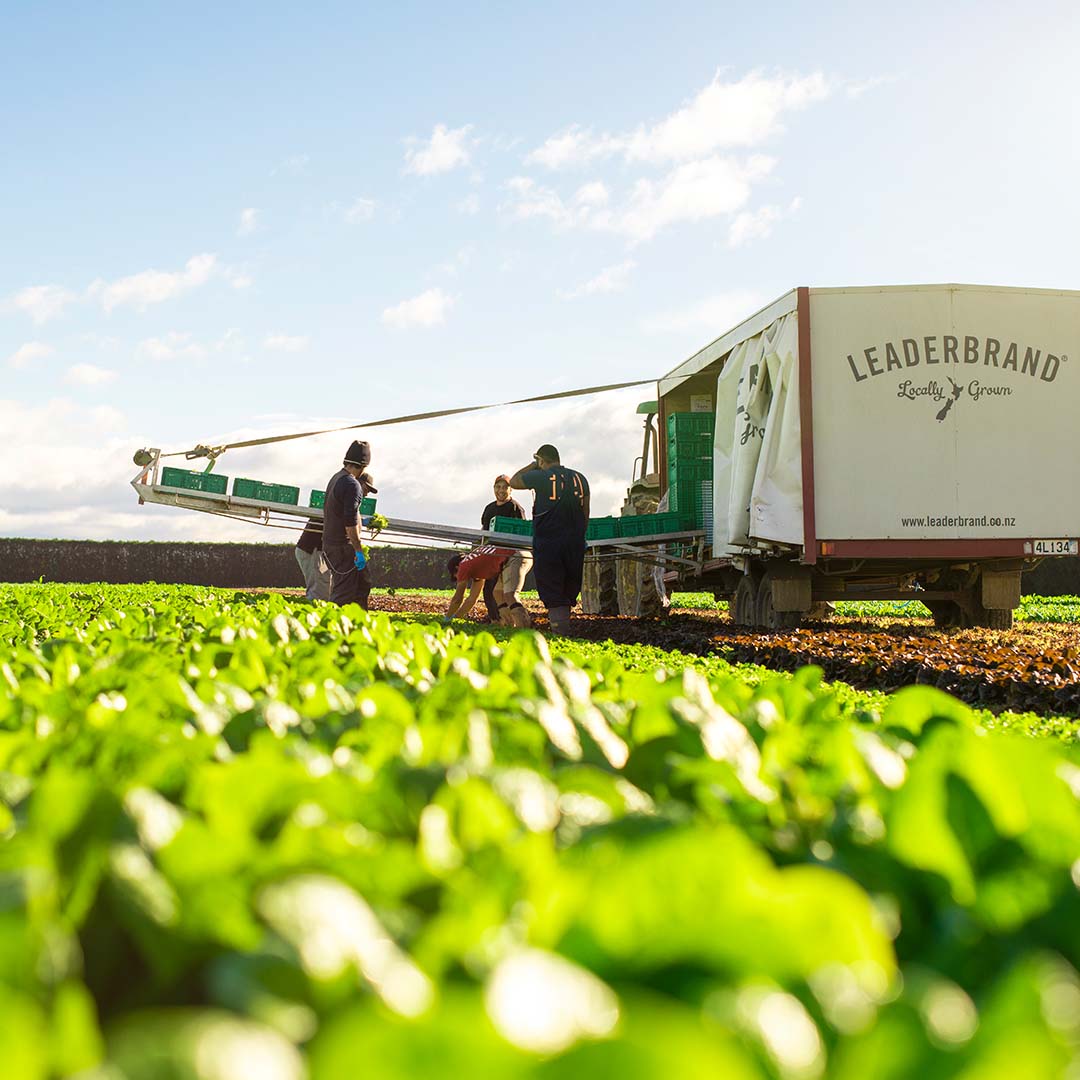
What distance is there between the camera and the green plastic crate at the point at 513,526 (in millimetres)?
15102

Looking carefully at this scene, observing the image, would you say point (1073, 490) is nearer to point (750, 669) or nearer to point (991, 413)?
point (991, 413)

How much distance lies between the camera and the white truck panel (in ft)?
37.5

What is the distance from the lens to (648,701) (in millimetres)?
2064

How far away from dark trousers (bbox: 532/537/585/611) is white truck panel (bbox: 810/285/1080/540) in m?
2.70

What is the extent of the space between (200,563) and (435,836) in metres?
43.8

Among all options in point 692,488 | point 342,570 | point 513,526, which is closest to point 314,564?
point 342,570

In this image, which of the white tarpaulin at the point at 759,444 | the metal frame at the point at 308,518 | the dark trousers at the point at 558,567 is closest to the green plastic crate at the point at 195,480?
the metal frame at the point at 308,518

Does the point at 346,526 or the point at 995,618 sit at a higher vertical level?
the point at 346,526

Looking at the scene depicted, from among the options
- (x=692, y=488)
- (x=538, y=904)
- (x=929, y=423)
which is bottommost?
(x=538, y=904)

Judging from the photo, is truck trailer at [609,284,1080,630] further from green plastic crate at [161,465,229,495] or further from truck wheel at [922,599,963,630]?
green plastic crate at [161,465,229,495]

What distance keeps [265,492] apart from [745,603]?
657 cm

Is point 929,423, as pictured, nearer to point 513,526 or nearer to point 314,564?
point 513,526

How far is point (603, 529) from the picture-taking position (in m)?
15.7

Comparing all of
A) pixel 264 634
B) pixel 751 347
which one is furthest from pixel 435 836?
pixel 751 347
